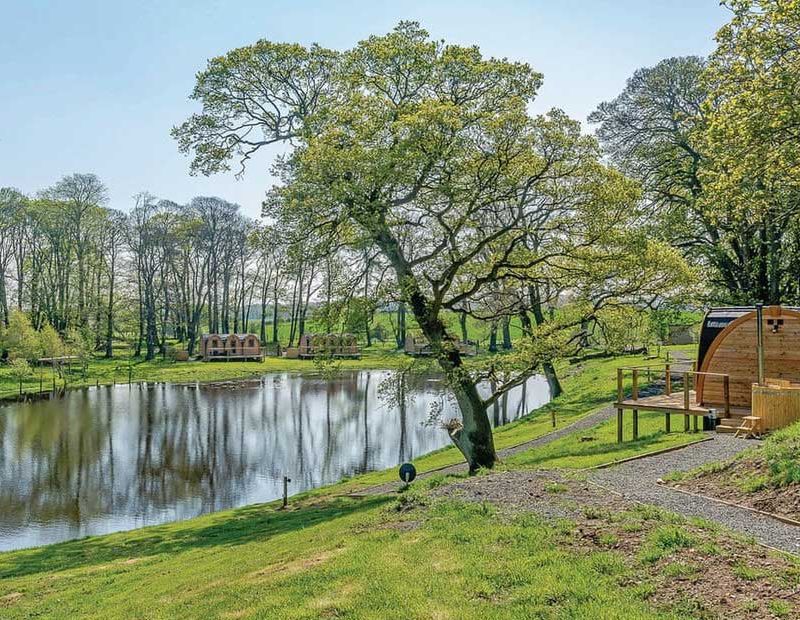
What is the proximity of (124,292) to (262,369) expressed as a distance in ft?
73.8

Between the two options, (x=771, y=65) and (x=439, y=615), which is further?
(x=771, y=65)

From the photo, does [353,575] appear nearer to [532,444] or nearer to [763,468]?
[763,468]

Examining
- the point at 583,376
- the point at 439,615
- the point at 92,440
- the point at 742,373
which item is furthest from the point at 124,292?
the point at 439,615

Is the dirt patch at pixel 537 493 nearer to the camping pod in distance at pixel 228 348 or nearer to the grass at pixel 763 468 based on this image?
the grass at pixel 763 468

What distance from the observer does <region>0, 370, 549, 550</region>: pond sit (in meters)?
21.5

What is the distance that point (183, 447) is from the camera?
101 feet

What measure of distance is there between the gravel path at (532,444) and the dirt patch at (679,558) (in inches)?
367

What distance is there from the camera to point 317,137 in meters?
16.5

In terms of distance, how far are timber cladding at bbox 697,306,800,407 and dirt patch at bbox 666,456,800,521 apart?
7.01m

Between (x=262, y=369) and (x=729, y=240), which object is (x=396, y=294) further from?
(x=262, y=369)

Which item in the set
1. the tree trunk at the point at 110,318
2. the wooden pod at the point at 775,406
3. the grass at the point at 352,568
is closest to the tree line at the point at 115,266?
the tree trunk at the point at 110,318

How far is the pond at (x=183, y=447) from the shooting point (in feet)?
70.5

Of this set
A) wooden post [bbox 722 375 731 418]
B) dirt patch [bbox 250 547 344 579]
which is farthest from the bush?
dirt patch [bbox 250 547 344 579]

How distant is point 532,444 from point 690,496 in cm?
1249
